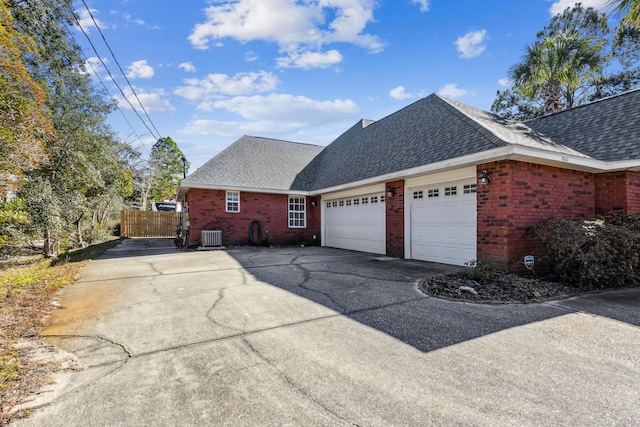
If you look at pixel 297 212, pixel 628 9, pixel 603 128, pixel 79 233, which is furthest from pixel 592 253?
pixel 79 233

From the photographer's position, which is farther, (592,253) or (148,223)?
(148,223)

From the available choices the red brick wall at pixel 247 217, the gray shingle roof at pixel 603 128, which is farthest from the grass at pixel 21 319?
the gray shingle roof at pixel 603 128

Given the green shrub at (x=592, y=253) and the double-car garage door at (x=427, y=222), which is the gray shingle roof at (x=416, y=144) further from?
the green shrub at (x=592, y=253)

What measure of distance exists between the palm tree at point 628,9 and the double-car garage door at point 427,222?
17.0 ft

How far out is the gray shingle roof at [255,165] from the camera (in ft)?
44.6

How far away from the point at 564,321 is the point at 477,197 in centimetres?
383

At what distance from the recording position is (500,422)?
199cm

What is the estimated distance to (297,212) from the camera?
15.4 meters

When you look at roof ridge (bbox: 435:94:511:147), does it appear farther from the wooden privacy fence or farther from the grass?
the wooden privacy fence

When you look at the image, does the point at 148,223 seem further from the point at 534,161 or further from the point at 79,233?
the point at 534,161

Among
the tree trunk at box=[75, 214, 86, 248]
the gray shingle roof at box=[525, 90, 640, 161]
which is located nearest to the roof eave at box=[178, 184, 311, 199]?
the tree trunk at box=[75, 214, 86, 248]

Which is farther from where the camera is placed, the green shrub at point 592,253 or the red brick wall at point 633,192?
the red brick wall at point 633,192

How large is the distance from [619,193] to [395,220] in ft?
18.4

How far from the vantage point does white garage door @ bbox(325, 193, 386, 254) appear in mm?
11016
